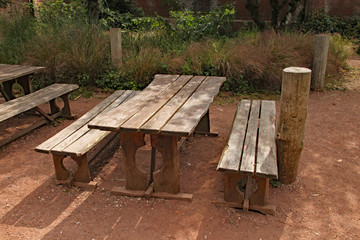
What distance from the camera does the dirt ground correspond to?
8.48ft

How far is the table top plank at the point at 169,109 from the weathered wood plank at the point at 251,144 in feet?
2.17

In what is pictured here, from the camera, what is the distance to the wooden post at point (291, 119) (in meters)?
2.84

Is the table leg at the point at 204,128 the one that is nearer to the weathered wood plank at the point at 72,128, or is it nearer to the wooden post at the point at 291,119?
the weathered wood plank at the point at 72,128

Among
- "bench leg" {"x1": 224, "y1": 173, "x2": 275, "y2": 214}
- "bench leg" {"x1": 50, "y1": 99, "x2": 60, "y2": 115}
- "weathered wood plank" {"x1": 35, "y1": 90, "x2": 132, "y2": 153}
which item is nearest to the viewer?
"bench leg" {"x1": 224, "y1": 173, "x2": 275, "y2": 214}

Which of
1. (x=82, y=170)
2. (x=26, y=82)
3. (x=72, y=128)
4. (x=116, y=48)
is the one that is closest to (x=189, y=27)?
(x=116, y=48)

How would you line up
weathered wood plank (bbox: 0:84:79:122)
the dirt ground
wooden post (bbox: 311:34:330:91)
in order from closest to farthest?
the dirt ground < weathered wood plank (bbox: 0:84:79:122) < wooden post (bbox: 311:34:330:91)

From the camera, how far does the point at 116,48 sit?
634cm

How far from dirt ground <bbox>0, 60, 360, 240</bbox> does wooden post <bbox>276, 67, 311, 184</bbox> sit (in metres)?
0.20

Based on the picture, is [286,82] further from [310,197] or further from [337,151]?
[337,151]

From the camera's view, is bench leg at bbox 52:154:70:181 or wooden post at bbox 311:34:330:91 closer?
bench leg at bbox 52:154:70:181

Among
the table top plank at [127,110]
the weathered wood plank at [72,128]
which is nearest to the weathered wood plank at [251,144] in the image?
the table top plank at [127,110]

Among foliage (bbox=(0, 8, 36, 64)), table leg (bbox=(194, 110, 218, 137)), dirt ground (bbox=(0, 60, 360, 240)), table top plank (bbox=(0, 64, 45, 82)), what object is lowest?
dirt ground (bbox=(0, 60, 360, 240))

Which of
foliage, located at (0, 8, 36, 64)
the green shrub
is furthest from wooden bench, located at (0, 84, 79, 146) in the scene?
foliage, located at (0, 8, 36, 64)

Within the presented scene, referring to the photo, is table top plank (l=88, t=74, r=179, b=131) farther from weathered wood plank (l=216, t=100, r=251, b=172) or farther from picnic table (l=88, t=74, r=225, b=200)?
weathered wood plank (l=216, t=100, r=251, b=172)
